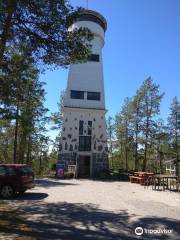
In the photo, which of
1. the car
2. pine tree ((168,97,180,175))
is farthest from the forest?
the car

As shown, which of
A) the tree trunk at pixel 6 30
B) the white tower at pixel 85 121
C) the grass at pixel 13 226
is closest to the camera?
the grass at pixel 13 226

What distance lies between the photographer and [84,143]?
35.8 meters

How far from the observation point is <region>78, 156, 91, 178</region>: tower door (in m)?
35.2

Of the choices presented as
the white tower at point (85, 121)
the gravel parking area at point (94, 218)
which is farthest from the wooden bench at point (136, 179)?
the gravel parking area at point (94, 218)

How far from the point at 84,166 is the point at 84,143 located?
2610 mm

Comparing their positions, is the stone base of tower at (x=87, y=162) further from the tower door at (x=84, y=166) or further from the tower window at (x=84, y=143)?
the tower window at (x=84, y=143)

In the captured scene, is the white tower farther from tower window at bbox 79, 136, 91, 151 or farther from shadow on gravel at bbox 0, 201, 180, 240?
shadow on gravel at bbox 0, 201, 180, 240

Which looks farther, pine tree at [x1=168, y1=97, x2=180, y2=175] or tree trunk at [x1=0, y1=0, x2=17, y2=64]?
pine tree at [x1=168, y1=97, x2=180, y2=175]

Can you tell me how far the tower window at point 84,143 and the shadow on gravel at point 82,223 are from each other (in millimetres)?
23009

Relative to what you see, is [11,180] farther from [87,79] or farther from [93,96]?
[87,79]

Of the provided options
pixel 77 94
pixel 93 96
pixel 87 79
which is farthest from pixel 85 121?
pixel 87 79

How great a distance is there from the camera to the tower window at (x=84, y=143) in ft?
117

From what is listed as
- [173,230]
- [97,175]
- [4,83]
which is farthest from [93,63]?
[173,230]

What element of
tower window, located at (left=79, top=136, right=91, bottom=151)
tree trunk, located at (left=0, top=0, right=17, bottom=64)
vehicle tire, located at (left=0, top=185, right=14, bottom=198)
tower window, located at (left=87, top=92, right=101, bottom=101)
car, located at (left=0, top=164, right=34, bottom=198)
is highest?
tower window, located at (left=87, top=92, right=101, bottom=101)
